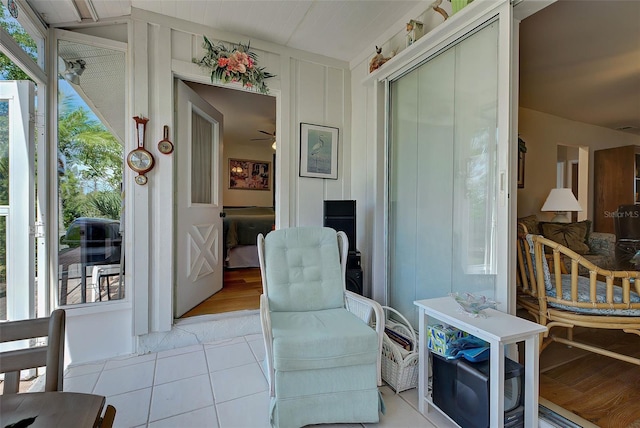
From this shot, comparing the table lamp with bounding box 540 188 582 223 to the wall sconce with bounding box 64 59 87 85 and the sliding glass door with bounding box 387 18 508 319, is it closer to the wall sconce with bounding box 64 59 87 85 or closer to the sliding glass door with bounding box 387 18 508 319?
the sliding glass door with bounding box 387 18 508 319

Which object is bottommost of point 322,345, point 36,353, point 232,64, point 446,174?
point 322,345

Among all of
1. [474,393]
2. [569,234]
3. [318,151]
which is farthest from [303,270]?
[569,234]

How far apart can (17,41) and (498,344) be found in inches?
128

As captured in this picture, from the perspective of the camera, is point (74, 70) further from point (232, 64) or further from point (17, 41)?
point (232, 64)

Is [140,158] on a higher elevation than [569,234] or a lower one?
higher

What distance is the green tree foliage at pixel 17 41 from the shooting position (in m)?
1.77

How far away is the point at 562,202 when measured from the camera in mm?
3506

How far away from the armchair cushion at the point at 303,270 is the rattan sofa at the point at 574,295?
1.25 meters

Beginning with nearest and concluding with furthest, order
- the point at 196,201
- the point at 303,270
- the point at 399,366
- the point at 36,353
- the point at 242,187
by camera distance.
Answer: the point at 36,353, the point at 399,366, the point at 303,270, the point at 196,201, the point at 242,187

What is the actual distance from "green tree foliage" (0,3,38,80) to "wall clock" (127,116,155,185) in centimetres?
69

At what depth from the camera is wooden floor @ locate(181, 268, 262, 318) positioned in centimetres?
289

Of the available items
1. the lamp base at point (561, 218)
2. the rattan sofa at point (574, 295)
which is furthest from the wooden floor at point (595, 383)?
the lamp base at point (561, 218)

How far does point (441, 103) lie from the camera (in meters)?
2.15

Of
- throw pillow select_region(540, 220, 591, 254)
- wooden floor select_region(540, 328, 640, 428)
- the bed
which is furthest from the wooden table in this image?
throw pillow select_region(540, 220, 591, 254)
